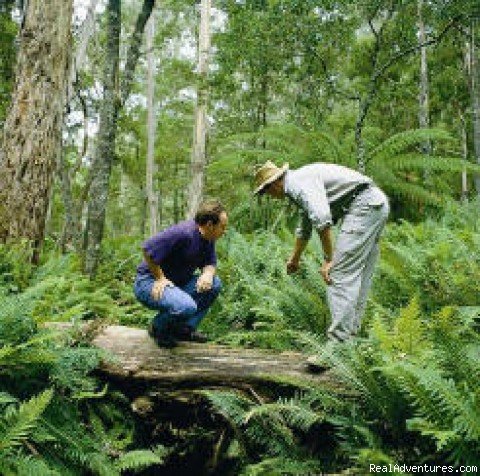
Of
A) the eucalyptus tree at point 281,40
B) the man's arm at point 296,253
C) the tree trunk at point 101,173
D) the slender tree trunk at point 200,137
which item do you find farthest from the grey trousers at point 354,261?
the slender tree trunk at point 200,137

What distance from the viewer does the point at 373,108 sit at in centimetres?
1989

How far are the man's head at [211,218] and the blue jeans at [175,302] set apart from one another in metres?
0.46

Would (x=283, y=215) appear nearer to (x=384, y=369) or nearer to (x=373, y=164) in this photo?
(x=373, y=164)

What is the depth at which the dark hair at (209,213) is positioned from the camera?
4.64 m

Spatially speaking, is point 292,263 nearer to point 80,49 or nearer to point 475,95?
point 80,49

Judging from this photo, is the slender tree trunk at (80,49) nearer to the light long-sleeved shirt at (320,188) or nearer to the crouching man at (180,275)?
the crouching man at (180,275)

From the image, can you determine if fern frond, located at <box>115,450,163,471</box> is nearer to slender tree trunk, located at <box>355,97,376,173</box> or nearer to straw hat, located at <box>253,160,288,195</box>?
straw hat, located at <box>253,160,288,195</box>

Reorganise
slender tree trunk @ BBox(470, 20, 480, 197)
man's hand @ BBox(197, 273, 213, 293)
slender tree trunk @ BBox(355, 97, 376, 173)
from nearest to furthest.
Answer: man's hand @ BBox(197, 273, 213, 293), slender tree trunk @ BBox(355, 97, 376, 173), slender tree trunk @ BBox(470, 20, 480, 197)

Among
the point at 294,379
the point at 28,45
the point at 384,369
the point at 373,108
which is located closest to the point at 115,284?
the point at 28,45

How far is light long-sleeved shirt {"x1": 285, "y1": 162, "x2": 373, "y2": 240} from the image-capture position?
15.1 feet

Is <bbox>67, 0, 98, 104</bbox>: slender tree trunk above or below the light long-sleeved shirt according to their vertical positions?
above

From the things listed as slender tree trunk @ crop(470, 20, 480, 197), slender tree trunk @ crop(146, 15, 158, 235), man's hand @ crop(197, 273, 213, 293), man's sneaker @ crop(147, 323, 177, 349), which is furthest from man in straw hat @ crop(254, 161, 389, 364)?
slender tree trunk @ crop(146, 15, 158, 235)

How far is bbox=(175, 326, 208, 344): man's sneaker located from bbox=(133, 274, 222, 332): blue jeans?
Result: 0.14 ft

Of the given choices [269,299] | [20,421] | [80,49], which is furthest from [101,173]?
[20,421]
